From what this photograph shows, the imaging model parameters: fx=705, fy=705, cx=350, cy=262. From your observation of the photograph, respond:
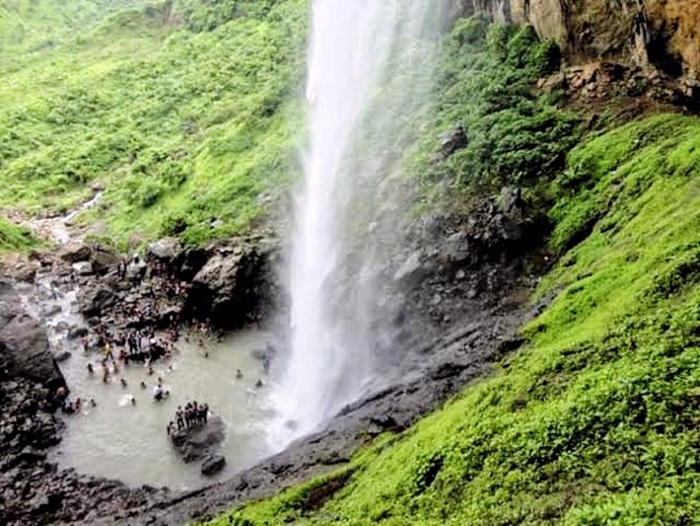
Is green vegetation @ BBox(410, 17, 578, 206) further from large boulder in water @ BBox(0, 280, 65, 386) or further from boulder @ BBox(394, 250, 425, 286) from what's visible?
large boulder in water @ BBox(0, 280, 65, 386)

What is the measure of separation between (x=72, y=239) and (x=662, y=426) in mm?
50028

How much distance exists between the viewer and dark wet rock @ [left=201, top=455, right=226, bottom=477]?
26.4 meters

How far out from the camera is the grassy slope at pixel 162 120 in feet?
169

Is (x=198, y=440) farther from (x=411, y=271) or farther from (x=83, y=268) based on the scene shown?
(x=83, y=268)

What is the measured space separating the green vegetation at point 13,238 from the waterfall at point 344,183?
20.8m

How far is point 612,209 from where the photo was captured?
2602 cm

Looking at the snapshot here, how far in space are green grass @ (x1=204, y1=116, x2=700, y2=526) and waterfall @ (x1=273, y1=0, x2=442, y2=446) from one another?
27.8 ft

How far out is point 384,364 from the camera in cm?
2766

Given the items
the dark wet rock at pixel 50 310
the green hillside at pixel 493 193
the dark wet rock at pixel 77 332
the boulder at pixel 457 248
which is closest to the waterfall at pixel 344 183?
the green hillside at pixel 493 193

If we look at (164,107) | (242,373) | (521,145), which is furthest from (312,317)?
(164,107)

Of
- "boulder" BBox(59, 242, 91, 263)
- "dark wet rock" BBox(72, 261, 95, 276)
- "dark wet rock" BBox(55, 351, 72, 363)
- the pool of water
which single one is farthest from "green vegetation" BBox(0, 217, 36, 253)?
"dark wet rock" BBox(55, 351, 72, 363)

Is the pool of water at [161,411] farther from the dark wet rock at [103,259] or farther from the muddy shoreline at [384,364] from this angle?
the dark wet rock at [103,259]

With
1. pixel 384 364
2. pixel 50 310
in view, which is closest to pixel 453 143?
pixel 384 364

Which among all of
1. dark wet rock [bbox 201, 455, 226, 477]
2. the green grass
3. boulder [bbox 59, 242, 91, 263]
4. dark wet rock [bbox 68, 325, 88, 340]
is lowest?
the green grass
